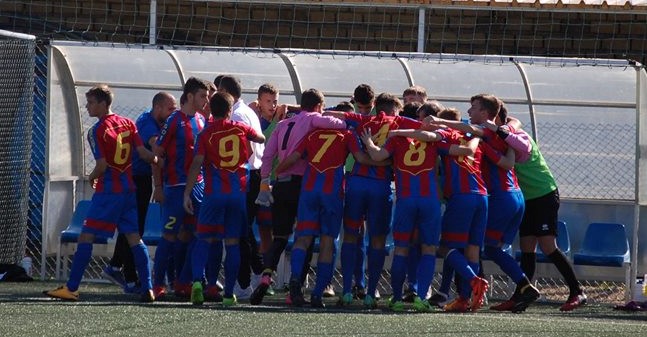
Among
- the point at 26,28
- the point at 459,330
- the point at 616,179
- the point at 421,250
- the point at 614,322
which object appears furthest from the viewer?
the point at 26,28

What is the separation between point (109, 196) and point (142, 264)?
558mm

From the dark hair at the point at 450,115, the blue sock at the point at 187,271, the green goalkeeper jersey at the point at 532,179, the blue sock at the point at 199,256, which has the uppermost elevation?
the dark hair at the point at 450,115

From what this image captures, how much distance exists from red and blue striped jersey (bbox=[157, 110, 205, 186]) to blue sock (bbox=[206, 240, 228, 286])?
588 millimetres

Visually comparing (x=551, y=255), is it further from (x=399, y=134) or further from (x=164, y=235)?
(x=164, y=235)

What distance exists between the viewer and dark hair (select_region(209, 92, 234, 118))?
1084cm

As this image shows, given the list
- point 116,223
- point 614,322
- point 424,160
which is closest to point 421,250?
point 424,160

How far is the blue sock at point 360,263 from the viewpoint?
1173cm

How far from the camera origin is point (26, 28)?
18.0 m

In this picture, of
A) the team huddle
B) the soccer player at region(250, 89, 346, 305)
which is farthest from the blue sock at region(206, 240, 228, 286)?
the soccer player at region(250, 89, 346, 305)

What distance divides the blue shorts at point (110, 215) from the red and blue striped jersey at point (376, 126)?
1.69 metres

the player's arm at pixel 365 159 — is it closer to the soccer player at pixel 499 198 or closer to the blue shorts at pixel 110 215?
the soccer player at pixel 499 198

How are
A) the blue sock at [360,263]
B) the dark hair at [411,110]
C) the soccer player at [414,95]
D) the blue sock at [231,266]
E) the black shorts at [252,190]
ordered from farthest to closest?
1. the black shorts at [252,190]
2. the soccer player at [414,95]
3. the blue sock at [360,263]
4. the dark hair at [411,110]
5. the blue sock at [231,266]

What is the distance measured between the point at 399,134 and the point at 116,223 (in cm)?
217

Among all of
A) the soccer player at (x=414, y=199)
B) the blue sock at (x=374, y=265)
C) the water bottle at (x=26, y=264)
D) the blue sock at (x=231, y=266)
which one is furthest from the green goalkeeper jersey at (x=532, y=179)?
the water bottle at (x=26, y=264)
